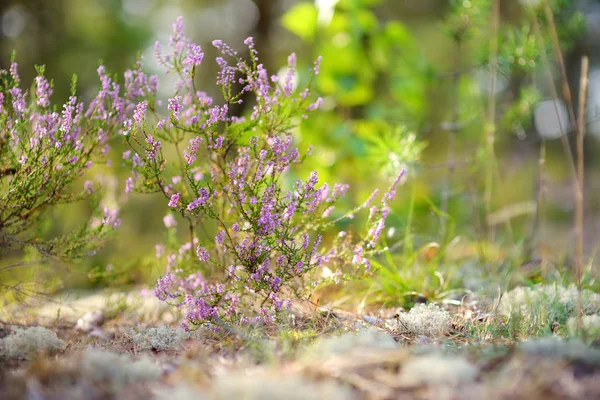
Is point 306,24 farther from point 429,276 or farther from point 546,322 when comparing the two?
point 546,322

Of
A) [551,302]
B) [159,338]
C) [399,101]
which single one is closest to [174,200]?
[159,338]

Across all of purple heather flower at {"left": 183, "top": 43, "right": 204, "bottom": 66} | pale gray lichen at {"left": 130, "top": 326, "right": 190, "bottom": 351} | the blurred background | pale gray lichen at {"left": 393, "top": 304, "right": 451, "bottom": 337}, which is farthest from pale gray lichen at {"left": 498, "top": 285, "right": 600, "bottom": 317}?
purple heather flower at {"left": 183, "top": 43, "right": 204, "bottom": 66}

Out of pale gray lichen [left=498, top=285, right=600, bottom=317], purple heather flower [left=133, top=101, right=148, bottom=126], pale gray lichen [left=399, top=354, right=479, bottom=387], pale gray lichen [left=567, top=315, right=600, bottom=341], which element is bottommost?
pale gray lichen [left=498, top=285, right=600, bottom=317]

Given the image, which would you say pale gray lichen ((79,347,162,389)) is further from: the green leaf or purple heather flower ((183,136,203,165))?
the green leaf

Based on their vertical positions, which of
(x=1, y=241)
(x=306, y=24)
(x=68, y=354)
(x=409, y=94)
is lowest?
(x=68, y=354)

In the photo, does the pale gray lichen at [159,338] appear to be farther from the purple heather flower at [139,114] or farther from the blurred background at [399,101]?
the purple heather flower at [139,114]

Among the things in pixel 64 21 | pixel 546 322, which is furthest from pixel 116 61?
pixel 546 322
